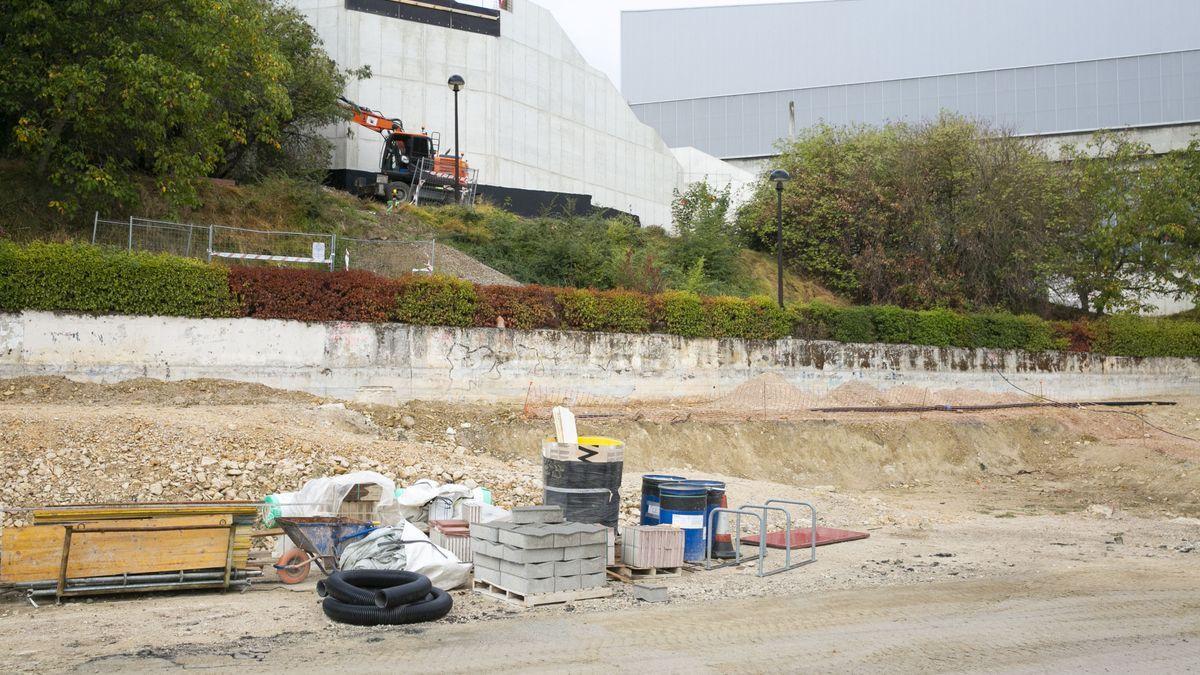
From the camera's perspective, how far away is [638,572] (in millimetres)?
11500

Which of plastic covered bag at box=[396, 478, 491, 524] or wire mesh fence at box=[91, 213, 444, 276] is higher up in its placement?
wire mesh fence at box=[91, 213, 444, 276]

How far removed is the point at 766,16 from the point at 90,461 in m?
52.6

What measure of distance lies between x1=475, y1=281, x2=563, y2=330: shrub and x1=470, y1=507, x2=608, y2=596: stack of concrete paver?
41.8 feet

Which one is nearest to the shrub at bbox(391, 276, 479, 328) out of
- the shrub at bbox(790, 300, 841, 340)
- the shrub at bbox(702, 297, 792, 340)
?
the shrub at bbox(702, 297, 792, 340)

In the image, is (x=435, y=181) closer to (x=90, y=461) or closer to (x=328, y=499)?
(x=90, y=461)

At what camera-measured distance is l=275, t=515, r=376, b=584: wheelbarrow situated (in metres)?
10.6

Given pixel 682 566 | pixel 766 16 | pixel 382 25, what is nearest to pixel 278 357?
pixel 682 566

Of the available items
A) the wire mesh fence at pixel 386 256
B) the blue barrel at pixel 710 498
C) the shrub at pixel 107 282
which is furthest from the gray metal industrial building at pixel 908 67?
the blue barrel at pixel 710 498

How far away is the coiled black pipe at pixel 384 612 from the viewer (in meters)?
8.79

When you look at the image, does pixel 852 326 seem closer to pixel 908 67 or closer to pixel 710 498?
pixel 710 498

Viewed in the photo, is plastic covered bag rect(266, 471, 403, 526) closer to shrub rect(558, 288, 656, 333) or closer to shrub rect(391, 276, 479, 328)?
shrub rect(391, 276, 479, 328)

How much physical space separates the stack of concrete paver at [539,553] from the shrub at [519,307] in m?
12.8

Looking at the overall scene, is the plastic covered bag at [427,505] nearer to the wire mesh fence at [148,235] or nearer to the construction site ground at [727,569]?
the construction site ground at [727,569]

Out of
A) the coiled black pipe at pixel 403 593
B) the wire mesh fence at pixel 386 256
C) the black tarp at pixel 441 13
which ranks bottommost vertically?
the coiled black pipe at pixel 403 593
